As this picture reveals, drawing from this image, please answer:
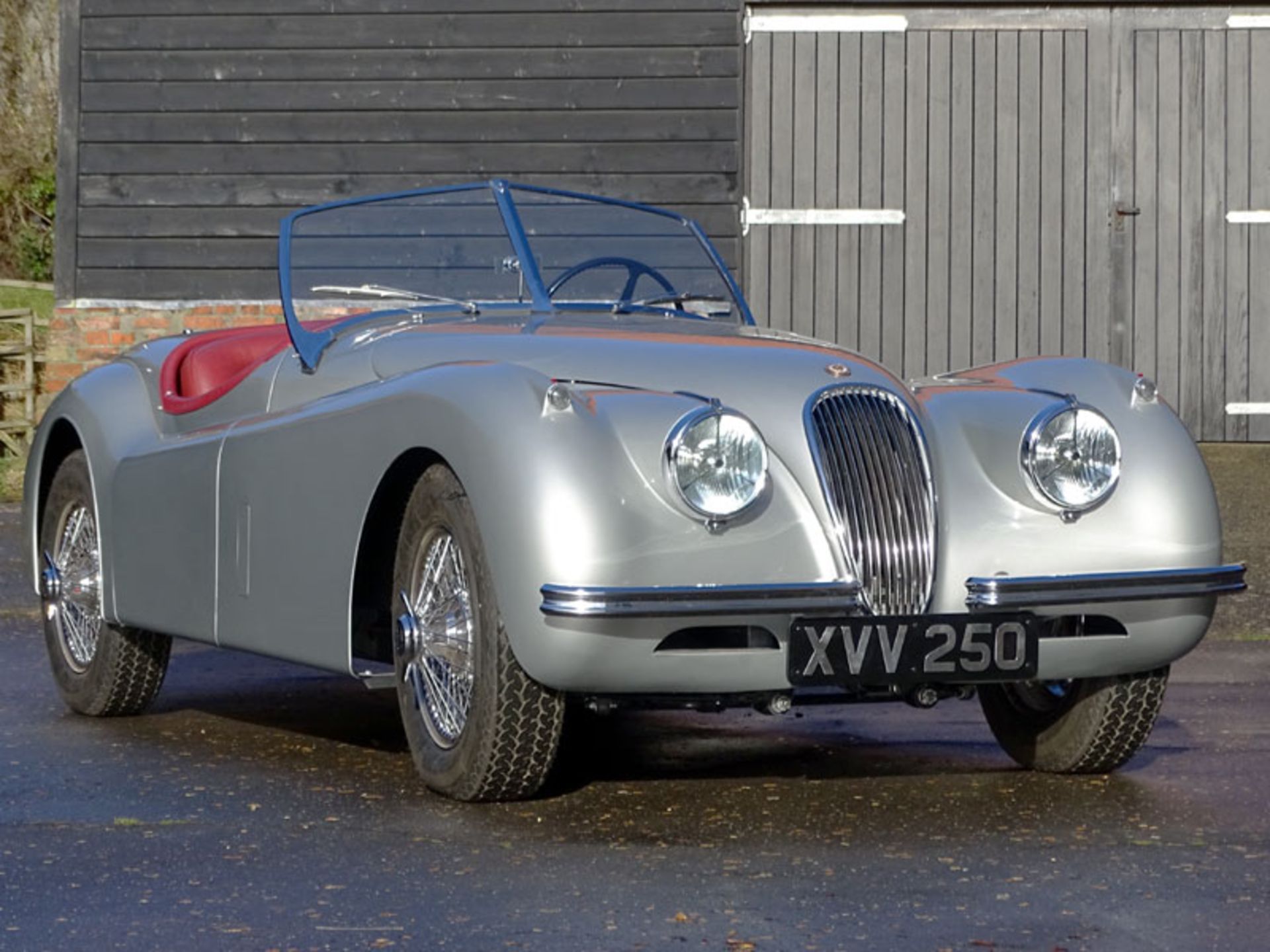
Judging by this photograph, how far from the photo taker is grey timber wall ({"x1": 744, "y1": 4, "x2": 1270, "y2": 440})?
13.1 meters

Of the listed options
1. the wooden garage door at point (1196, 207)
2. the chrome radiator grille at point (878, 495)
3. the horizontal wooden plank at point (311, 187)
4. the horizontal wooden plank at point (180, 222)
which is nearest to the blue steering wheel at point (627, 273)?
the chrome radiator grille at point (878, 495)

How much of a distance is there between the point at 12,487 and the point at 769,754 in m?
7.94

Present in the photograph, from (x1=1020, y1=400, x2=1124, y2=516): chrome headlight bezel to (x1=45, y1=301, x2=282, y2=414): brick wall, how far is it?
9.37 meters

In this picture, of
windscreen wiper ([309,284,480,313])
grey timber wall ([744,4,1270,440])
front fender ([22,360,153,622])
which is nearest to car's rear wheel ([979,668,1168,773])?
windscreen wiper ([309,284,480,313])

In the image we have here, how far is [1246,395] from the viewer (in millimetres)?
13242

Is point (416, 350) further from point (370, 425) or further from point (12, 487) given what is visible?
point (12, 487)

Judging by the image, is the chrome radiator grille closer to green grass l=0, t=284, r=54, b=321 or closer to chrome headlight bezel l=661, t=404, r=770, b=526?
chrome headlight bezel l=661, t=404, r=770, b=526

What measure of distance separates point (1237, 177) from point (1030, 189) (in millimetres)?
1196

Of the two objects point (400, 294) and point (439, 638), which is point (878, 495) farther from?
point (400, 294)

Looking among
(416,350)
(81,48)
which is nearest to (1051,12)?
(81,48)

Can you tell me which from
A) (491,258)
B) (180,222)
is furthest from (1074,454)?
(180,222)

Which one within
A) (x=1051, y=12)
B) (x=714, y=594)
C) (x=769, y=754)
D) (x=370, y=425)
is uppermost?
(x=1051, y=12)

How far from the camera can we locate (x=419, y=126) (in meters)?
13.4

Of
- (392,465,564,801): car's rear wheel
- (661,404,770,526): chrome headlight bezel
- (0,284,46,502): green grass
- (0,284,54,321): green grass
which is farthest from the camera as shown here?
(0,284,54,321): green grass
